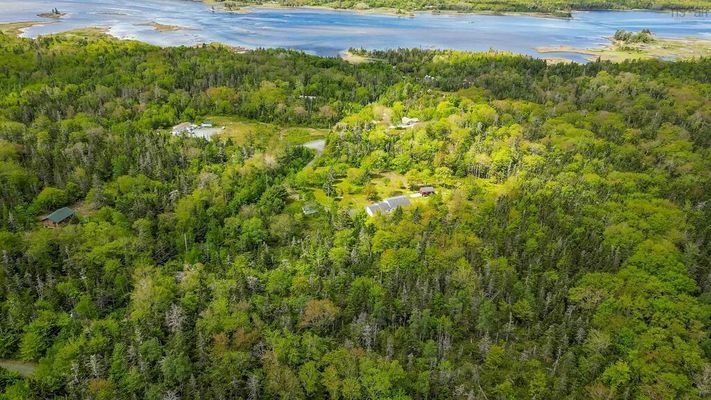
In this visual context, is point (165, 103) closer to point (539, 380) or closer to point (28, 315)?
point (28, 315)

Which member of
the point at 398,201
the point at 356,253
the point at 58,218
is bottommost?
the point at 356,253

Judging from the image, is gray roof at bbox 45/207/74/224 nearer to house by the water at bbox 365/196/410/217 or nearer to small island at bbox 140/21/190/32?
house by the water at bbox 365/196/410/217

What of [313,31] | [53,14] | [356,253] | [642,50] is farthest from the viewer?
[53,14]

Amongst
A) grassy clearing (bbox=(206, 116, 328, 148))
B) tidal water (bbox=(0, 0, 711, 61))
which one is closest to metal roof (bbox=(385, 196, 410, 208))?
grassy clearing (bbox=(206, 116, 328, 148))

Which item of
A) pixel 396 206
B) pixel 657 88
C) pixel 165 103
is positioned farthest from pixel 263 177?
pixel 657 88

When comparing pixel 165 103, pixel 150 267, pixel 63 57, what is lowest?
pixel 150 267

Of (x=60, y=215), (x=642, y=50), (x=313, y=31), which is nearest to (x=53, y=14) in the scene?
(x=313, y=31)

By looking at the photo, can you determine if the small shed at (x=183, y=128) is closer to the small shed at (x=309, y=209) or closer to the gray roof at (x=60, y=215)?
the gray roof at (x=60, y=215)

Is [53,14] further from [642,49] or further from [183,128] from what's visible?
[642,49]
